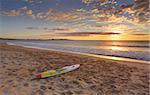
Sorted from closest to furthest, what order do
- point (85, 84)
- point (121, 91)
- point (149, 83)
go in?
point (121, 91) → point (85, 84) → point (149, 83)

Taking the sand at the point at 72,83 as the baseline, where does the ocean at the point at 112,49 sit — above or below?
below

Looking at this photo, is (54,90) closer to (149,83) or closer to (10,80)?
(10,80)

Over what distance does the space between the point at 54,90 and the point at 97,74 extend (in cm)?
276

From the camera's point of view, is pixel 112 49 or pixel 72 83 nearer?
pixel 72 83

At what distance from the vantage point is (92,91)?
6.20m

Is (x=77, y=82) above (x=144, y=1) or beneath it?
beneath

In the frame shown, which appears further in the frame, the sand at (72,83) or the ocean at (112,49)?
the ocean at (112,49)

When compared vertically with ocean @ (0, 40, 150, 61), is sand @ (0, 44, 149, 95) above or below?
above

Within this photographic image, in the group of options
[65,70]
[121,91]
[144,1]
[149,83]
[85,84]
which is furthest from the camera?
[144,1]

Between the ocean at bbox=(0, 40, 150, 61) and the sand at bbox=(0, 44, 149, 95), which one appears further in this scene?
the ocean at bbox=(0, 40, 150, 61)

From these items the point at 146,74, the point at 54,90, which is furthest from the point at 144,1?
the point at 54,90

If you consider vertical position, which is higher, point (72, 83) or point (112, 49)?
point (72, 83)

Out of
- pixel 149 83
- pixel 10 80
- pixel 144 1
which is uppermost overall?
pixel 144 1

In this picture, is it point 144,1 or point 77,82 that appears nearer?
point 77,82
